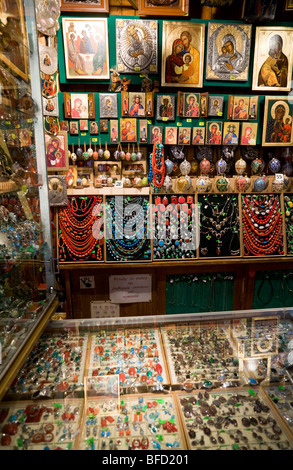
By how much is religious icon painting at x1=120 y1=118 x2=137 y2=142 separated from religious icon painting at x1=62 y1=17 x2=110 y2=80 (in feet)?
1.52

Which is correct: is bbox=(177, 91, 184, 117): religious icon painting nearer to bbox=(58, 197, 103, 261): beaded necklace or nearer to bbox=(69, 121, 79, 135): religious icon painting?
bbox=(69, 121, 79, 135): religious icon painting

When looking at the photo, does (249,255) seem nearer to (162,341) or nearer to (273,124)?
(273,124)

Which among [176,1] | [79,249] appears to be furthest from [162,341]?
[176,1]

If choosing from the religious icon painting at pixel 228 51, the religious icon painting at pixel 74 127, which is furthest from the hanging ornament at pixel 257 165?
the religious icon painting at pixel 74 127

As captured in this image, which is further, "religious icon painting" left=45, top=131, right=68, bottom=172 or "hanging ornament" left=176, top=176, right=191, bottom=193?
"hanging ornament" left=176, top=176, right=191, bottom=193

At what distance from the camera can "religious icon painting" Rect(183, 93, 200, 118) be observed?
307 centimetres

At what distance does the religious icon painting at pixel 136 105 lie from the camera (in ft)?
9.93

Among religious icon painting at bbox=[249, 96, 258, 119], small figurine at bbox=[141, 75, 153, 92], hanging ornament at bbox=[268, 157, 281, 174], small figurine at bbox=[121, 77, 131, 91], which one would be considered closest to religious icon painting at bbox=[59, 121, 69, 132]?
small figurine at bbox=[121, 77, 131, 91]

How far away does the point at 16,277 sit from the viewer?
1.63 m

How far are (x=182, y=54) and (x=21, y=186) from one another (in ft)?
7.42

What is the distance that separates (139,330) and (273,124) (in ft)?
8.69

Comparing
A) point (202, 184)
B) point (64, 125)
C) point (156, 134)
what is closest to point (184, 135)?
point (156, 134)

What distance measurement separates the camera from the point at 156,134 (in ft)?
10.2

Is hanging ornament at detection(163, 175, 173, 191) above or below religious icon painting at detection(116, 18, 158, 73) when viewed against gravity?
below
